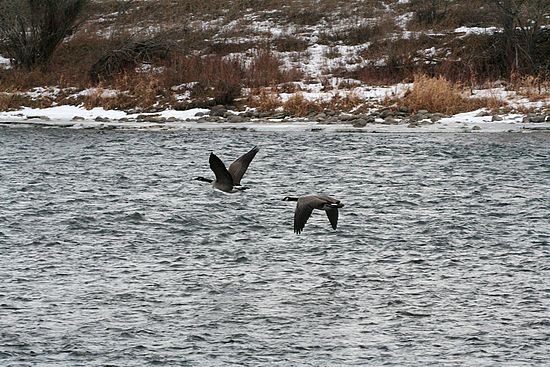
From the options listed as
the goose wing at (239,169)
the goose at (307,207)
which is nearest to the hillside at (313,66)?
the goose wing at (239,169)

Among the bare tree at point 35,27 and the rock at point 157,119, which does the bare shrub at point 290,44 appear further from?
the rock at point 157,119

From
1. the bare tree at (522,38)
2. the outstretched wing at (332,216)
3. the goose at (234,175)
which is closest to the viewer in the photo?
the outstretched wing at (332,216)

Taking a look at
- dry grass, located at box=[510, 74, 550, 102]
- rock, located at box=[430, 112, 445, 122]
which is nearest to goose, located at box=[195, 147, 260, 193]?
rock, located at box=[430, 112, 445, 122]

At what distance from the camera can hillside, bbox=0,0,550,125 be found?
97.2ft

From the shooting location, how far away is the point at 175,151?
24719 mm

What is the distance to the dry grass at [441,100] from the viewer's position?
28609mm

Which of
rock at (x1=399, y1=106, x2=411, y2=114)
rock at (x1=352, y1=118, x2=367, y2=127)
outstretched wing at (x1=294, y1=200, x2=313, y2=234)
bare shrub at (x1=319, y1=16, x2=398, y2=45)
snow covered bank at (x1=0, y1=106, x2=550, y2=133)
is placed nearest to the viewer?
outstretched wing at (x1=294, y1=200, x2=313, y2=234)

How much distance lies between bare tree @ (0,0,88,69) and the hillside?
1.92 feet

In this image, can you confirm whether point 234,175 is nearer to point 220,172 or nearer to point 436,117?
point 220,172

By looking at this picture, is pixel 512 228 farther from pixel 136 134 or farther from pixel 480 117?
pixel 136 134

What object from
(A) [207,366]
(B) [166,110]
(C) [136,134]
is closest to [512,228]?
(A) [207,366]

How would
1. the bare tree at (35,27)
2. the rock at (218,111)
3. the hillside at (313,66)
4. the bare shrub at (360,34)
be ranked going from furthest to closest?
the bare shrub at (360,34) < the bare tree at (35,27) < the rock at (218,111) < the hillside at (313,66)

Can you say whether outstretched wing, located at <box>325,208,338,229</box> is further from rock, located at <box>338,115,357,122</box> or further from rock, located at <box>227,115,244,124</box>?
rock, located at <box>227,115,244,124</box>

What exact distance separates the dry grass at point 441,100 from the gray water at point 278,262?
5.01m
